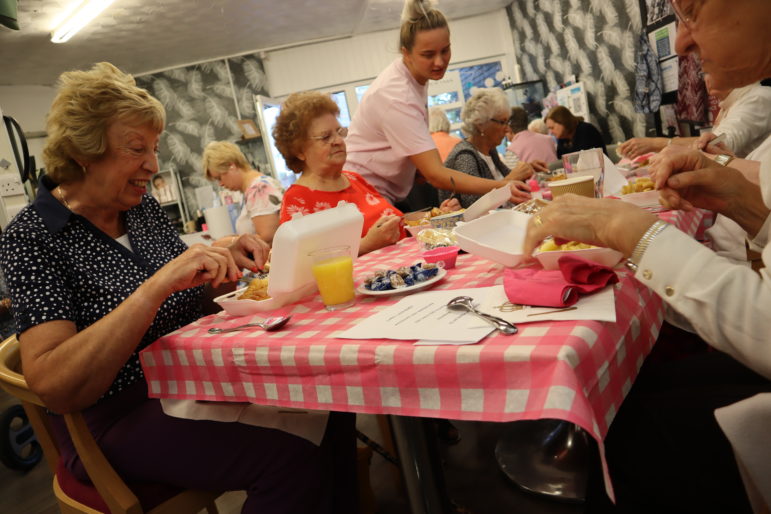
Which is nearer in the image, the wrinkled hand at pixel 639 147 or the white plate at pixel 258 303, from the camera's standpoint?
the white plate at pixel 258 303

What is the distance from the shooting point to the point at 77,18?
5367 mm

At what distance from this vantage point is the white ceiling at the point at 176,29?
5.62 meters

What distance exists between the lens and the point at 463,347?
0.73 meters

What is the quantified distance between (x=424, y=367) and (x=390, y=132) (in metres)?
1.89

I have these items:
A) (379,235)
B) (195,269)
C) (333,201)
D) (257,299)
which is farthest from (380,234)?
(195,269)

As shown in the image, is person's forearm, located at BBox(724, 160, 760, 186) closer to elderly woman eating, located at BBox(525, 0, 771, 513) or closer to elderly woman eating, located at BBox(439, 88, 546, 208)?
elderly woman eating, located at BBox(525, 0, 771, 513)

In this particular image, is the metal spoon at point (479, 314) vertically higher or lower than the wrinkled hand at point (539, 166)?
lower

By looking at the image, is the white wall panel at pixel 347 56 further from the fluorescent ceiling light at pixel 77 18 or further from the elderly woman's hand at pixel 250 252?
the elderly woman's hand at pixel 250 252

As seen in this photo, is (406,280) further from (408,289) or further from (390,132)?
(390,132)

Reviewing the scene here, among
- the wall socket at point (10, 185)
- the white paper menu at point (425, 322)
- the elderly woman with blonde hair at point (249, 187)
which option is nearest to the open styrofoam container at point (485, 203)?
the white paper menu at point (425, 322)

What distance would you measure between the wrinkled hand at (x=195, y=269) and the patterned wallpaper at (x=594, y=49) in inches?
243

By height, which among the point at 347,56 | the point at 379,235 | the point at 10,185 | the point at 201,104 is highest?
the point at 347,56

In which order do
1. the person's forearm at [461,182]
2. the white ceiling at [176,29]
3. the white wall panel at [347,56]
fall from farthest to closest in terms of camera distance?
1. the white wall panel at [347,56]
2. the white ceiling at [176,29]
3. the person's forearm at [461,182]

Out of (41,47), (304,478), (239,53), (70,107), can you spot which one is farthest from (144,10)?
(304,478)
